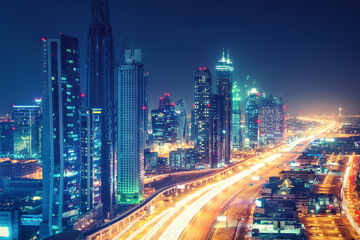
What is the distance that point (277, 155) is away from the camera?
221ft

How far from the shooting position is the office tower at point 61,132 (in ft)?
96.6

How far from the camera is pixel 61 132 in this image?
99.6 feet

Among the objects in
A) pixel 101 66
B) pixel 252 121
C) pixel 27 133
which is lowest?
pixel 27 133

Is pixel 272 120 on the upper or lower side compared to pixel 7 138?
upper

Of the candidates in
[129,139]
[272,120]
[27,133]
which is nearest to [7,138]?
[27,133]

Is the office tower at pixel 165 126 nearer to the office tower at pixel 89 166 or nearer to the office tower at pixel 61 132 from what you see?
the office tower at pixel 89 166

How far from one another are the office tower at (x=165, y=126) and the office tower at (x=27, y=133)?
23058mm

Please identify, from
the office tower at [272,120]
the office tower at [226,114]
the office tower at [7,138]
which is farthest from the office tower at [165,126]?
the office tower at [272,120]

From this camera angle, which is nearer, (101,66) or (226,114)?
(101,66)

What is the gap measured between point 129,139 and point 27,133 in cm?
2518

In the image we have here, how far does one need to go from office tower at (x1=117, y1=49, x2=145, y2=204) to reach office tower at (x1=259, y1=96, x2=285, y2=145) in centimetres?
5851

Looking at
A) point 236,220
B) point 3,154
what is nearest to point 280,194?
point 236,220

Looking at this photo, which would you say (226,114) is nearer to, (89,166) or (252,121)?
(252,121)

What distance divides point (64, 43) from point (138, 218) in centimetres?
1430
